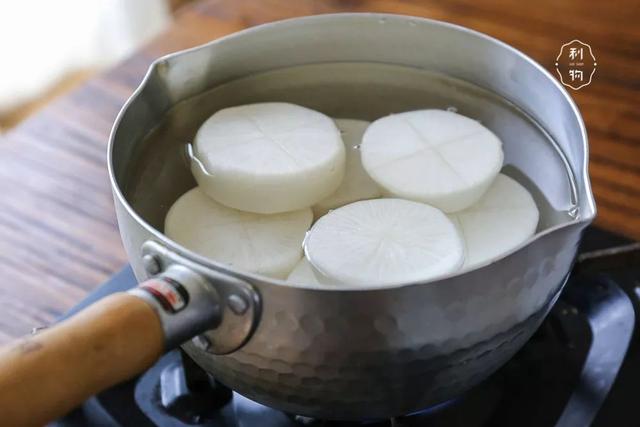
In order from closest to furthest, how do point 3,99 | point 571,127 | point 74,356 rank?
point 74,356 → point 571,127 → point 3,99

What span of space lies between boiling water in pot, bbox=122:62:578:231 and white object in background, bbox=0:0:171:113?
81 cm

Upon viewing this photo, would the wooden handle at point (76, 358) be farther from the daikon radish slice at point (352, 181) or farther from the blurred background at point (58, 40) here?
the blurred background at point (58, 40)

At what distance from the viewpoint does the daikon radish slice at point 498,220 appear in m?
0.50

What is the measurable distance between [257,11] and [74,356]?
0.57 m

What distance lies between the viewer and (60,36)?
4.67 feet

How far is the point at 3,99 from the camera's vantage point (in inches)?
55.4

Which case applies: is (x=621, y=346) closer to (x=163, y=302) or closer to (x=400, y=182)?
(x=400, y=182)

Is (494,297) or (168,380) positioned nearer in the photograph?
(494,297)

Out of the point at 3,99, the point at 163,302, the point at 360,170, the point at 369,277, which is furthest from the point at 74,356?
the point at 3,99

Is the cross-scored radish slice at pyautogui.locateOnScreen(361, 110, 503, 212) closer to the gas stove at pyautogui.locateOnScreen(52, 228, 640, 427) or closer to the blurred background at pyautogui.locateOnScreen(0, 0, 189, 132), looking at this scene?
the gas stove at pyautogui.locateOnScreen(52, 228, 640, 427)

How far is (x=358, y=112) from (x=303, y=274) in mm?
186

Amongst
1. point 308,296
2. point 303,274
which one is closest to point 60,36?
point 303,274

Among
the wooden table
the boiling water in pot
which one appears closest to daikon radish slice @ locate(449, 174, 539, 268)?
the boiling water in pot

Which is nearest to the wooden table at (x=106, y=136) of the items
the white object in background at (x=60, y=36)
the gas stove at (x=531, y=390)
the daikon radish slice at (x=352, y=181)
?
the gas stove at (x=531, y=390)
